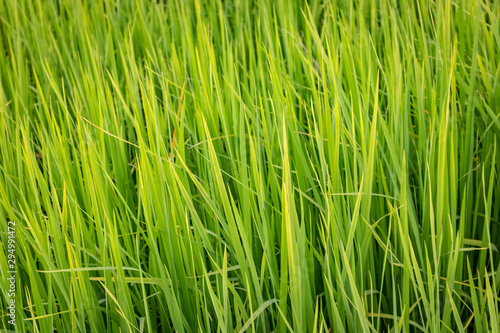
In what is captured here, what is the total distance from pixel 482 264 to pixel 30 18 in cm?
195

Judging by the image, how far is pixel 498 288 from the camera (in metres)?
0.71

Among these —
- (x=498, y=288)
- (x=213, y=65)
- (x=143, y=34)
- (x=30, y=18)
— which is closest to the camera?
(x=498, y=288)

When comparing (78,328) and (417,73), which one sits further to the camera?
(417,73)

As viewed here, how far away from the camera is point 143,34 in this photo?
148 centimetres

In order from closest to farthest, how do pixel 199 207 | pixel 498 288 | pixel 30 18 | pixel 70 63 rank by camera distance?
pixel 498 288 → pixel 199 207 → pixel 70 63 → pixel 30 18

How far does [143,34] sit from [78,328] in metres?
1.11

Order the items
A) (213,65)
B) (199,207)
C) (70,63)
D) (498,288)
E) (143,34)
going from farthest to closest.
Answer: (143,34) < (70,63) < (213,65) < (199,207) < (498,288)

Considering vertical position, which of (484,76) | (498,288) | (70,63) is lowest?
(498,288)

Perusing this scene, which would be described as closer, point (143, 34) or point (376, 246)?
point (376, 246)

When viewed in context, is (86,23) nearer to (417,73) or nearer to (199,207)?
(199,207)

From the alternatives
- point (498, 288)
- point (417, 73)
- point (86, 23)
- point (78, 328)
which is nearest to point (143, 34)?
point (86, 23)

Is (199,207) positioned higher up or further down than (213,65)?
further down

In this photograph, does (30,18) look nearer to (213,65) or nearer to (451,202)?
(213,65)

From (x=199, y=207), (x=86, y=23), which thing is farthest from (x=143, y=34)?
(x=199, y=207)
